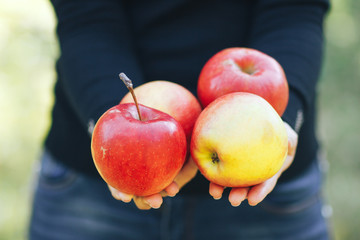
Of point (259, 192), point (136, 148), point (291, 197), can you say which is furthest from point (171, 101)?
point (291, 197)

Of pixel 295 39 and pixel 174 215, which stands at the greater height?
pixel 295 39

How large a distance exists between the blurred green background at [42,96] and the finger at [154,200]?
1963 mm

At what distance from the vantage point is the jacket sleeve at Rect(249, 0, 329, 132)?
96 centimetres

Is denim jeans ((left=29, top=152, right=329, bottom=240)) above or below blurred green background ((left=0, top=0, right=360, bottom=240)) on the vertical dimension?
above

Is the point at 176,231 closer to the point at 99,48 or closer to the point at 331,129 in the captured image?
the point at 99,48

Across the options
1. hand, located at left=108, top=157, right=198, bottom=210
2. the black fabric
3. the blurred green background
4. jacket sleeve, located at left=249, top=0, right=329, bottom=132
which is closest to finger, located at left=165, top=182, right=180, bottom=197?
hand, located at left=108, top=157, right=198, bottom=210

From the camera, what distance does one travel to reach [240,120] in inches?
29.0

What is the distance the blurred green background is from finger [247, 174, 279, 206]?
1.90m

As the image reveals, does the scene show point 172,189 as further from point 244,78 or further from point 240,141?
point 244,78

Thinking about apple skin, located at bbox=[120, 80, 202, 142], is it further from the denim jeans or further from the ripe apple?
the denim jeans

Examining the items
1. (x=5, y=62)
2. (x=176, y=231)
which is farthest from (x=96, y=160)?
(x=5, y=62)

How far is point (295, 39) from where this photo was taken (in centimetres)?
99

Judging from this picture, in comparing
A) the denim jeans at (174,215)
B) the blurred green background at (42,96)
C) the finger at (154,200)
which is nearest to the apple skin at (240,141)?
the finger at (154,200)

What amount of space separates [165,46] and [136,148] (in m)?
0.45
